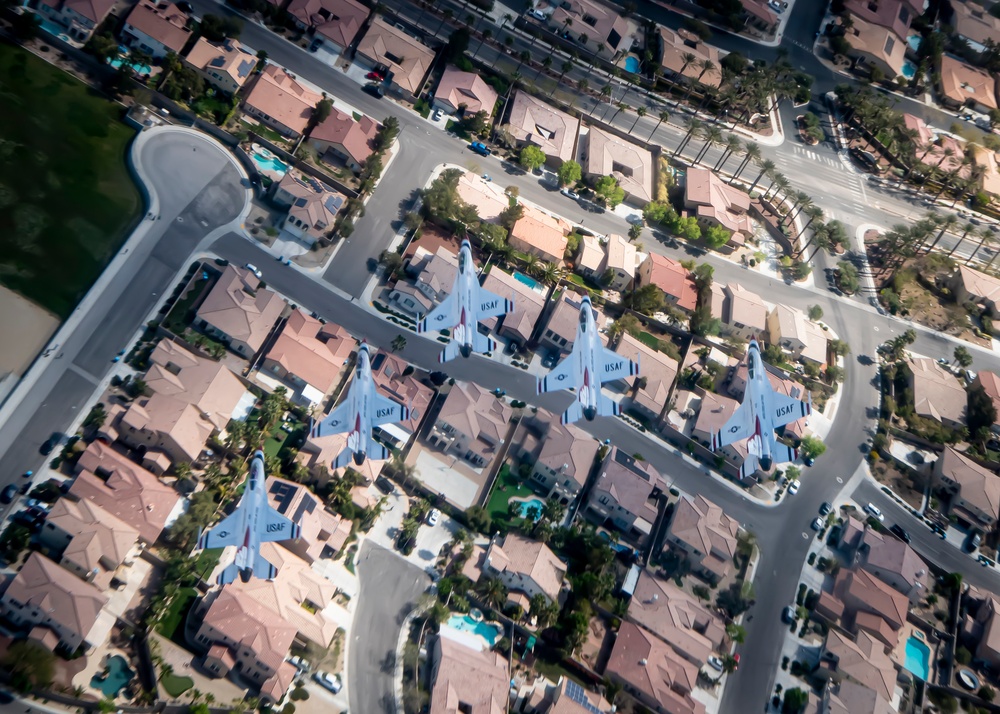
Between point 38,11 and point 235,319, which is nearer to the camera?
point 235,319

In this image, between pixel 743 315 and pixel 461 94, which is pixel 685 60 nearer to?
pixel 461 94

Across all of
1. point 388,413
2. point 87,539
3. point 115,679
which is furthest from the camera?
point 388,413

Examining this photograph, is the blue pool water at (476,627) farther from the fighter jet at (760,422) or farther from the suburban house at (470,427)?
the fighter jet at (760,422)

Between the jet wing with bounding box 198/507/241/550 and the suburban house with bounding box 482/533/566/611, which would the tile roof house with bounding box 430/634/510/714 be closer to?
the suburban house with bounding box 482/533/566/611

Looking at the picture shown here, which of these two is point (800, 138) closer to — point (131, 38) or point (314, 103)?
point (314, 103)

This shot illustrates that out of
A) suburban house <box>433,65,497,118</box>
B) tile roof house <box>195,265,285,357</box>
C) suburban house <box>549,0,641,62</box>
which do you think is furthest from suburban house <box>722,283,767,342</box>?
tile roof house <box>195,265,285,357</box>

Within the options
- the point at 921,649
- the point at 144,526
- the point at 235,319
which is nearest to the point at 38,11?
the point at 235,319

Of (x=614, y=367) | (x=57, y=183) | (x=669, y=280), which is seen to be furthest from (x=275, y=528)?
(x=669, y=280)
